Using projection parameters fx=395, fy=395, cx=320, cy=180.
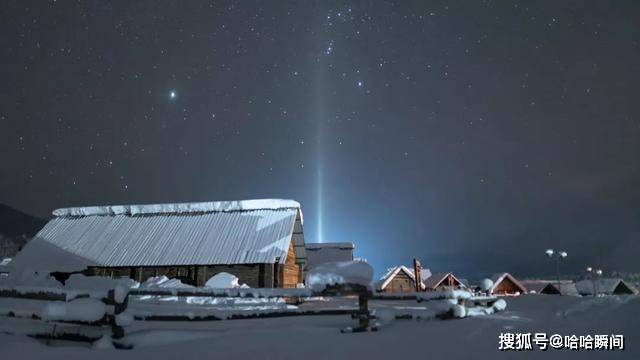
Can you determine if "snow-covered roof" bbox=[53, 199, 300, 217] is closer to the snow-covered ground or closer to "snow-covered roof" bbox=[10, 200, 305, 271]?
"snow-covered roof" bbox=[10, 200, 305, 271]

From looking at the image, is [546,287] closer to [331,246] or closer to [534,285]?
[534,285]

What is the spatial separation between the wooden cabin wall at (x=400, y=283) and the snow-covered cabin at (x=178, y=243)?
14.8 metres

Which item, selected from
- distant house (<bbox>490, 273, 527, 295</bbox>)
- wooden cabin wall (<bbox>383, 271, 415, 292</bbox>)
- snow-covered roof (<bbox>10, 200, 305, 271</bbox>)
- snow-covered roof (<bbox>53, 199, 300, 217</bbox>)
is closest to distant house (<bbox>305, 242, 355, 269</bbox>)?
wooden cabin wall (<bbox>383, 271, 415, 292</bbox>)

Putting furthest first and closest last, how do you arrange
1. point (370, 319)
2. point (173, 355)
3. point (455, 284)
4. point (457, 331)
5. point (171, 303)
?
point (455, 284), point (171, 303), point (370, 319), point (457, 331), point (173, 355)

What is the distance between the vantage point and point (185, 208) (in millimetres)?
28797

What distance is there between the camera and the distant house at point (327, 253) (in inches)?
1683

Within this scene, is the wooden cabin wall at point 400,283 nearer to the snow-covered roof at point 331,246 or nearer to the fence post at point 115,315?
the snow-covered roof at point 331,246

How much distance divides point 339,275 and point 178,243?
1924 centimetres

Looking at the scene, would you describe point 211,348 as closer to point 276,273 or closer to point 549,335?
point 549,335

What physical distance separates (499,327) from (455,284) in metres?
46.6

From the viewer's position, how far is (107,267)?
77.3 ft

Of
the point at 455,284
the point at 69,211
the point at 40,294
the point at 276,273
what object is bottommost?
the point at 455,284

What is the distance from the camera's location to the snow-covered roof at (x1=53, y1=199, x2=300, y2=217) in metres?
27.5

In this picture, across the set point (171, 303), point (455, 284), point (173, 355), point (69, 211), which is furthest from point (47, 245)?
point (455, 284)
